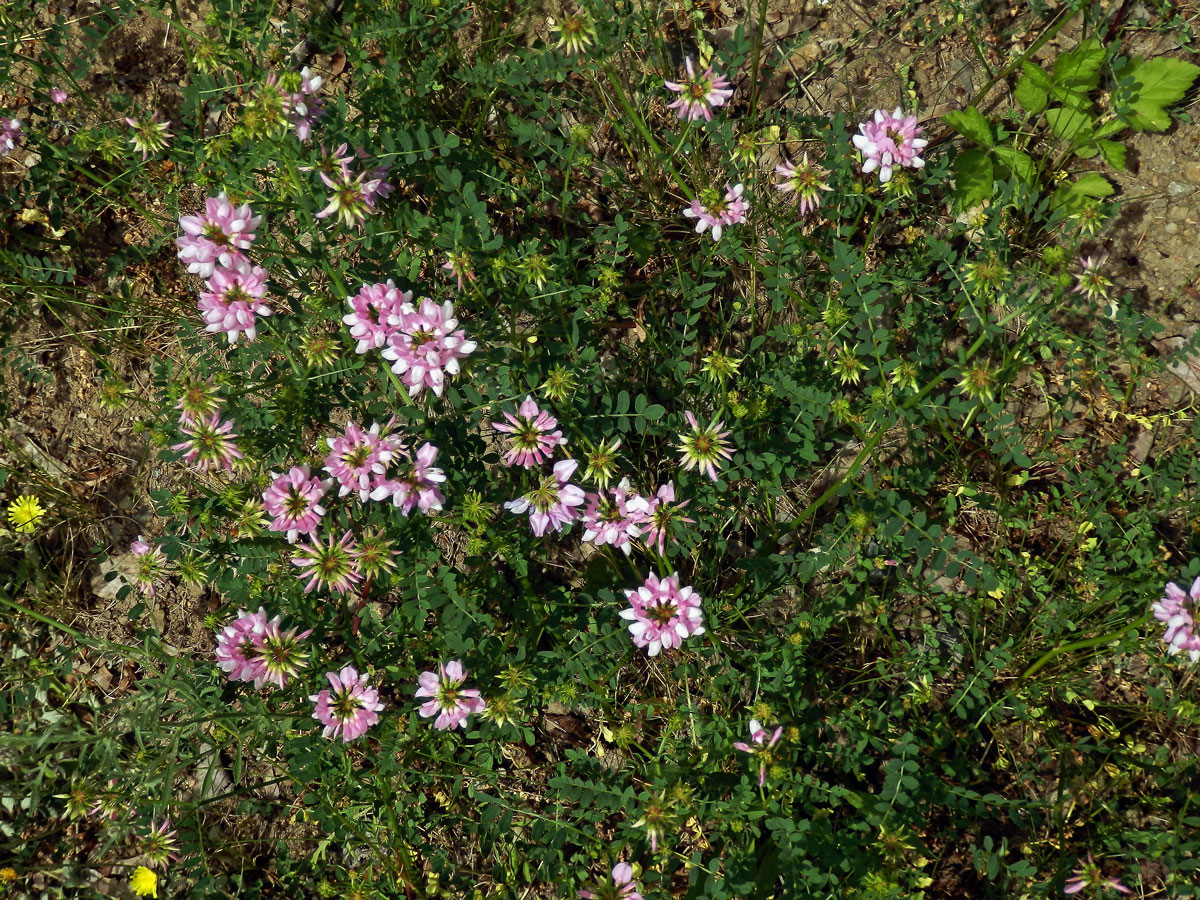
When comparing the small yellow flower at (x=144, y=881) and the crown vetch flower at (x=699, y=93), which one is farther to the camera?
the small yellow flower at (x=144, y=881)

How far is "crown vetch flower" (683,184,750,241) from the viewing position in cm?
368

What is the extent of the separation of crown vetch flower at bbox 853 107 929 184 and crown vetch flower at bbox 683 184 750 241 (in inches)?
21.4

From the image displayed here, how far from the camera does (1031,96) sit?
13.9 feet

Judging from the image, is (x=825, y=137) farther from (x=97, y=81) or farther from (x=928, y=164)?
(x=97, y=81)

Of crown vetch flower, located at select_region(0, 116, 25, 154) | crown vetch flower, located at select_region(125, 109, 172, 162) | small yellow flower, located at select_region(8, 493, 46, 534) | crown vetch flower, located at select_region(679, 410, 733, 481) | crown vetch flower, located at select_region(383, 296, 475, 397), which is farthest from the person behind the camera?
small yellow flower, located at select_region(8, 493, 46, 534)

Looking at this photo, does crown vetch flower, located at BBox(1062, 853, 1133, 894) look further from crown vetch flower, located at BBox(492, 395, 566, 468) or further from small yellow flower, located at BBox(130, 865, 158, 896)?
small yellow flower, located at BBox(130, 865, 158, 896)

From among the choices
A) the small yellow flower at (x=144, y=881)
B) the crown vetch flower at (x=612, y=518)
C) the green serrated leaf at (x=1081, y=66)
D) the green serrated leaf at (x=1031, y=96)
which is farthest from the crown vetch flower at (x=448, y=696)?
the green serrated leaf at (x=1081, y=66)

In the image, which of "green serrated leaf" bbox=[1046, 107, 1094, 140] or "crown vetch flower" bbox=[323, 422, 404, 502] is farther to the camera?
"green serrated leaf" bbox=[1046, 107, 1094, 140]

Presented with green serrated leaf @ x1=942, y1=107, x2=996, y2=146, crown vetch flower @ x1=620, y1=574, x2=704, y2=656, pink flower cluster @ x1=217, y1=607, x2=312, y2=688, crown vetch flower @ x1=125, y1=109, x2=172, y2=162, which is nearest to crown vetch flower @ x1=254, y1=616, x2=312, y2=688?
pink flower cluster @ x1=217, y1=607, x2=312, y2=688

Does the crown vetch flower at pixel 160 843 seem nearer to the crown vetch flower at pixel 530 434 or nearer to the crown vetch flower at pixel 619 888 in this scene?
the crown vetch flower at pixel 619 888

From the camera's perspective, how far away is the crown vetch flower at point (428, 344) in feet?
9.98

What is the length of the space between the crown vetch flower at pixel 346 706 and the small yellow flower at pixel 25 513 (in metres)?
2.33

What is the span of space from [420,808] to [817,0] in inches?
184

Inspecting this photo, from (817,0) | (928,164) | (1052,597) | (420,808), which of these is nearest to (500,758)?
(420,808)
